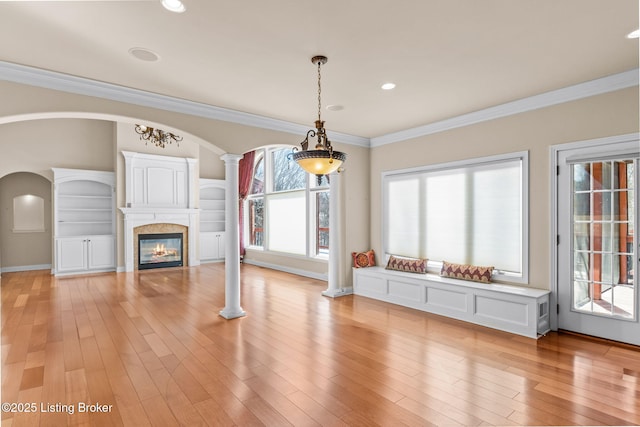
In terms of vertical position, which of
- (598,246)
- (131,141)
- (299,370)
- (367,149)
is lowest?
(299,370)

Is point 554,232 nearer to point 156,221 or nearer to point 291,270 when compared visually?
point 291,270

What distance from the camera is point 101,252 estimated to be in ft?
27.0

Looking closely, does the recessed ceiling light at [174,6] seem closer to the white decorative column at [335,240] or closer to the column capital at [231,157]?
the column capital at [231,157]

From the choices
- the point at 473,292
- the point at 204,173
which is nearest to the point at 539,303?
the point at 473,292

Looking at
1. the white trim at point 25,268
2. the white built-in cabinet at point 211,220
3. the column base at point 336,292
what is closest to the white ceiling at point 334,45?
the column base at point 336,292

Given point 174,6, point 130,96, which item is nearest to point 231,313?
point 130,96

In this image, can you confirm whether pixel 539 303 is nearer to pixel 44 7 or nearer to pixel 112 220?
pixel 44 7

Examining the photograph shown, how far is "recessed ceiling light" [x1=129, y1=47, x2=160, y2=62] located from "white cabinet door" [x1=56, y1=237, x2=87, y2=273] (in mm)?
6864

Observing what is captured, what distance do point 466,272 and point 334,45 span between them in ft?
11.8

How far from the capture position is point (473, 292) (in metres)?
4.28

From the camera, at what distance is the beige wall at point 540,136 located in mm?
3537

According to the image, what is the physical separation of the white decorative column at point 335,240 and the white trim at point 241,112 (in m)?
1.18

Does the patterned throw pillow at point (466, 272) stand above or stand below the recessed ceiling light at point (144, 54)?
below

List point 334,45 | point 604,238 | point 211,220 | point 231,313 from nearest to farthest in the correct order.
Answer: point 334,45 < point 604,238 < point 231,313 < point 211,220
